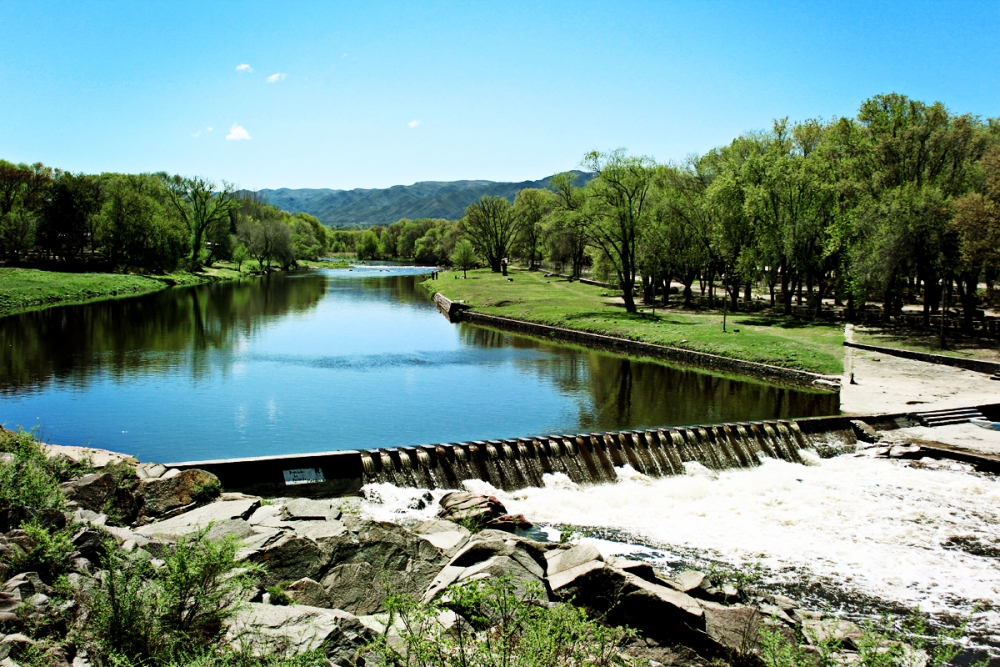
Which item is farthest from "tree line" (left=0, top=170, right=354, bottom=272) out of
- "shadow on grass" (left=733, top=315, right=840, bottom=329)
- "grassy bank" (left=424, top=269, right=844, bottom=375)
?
"shadow on grass" (left=733, top=315, right=840, bottom=329)

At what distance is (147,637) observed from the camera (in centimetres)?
820

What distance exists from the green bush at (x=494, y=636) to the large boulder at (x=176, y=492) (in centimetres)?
771

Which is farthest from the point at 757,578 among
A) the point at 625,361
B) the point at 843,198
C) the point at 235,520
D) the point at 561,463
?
the point at 843,198

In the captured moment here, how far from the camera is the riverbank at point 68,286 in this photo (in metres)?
68.8

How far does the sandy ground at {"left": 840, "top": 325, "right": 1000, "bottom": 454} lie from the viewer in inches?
1016

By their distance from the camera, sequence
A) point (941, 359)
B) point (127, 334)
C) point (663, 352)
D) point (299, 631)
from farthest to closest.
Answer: point (127, 334) → point (663, 352) → point (941, 359) → point (299, 631)

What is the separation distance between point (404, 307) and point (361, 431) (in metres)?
50.9

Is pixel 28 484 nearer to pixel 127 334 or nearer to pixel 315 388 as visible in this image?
pixel 315 388

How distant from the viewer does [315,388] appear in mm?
33625

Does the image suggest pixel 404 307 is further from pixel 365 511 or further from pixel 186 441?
pixel 365 511

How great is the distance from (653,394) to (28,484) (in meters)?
28.0

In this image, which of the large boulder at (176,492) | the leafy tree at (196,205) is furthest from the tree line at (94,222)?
the large boulder at (176,492)

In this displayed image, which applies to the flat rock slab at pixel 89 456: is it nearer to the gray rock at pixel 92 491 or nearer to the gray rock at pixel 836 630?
the gray rock at pixel 92 491

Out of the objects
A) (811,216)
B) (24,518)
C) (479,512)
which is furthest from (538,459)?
(811,216)
